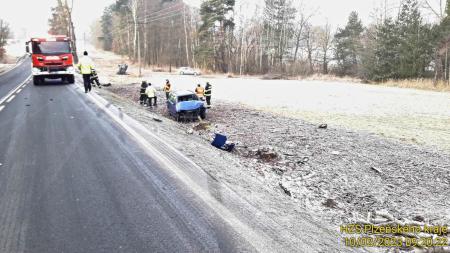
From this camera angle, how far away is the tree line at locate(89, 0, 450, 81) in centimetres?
4262

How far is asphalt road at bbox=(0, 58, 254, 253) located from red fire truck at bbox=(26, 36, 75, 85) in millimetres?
12585

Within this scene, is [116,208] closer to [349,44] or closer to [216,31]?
[216,31]

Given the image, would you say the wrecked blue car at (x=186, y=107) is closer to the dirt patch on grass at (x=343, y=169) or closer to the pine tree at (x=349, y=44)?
the dirt patch on grass at (x=343, y=169)

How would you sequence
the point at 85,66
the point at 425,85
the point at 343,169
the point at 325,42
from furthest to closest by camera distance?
the point at 325,42 → the point at 425,85 → the point at 85,66 → the point at 343,169

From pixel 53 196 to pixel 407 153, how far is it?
10541mm

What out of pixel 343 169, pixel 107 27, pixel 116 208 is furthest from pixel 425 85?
pixel 107 27

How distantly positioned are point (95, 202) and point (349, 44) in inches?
2287

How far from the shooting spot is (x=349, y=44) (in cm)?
5659

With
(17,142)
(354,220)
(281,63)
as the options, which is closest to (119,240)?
(354,220)

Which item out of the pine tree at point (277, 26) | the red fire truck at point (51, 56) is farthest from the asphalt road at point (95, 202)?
the pine tree at point (277, 26)

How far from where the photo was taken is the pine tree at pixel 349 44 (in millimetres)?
55969

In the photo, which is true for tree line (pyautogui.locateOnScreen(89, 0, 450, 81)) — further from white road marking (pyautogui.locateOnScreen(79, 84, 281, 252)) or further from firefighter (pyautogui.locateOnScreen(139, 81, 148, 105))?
white road marking (pyautogui.locateOnScreen(79, 84, 281, 252))

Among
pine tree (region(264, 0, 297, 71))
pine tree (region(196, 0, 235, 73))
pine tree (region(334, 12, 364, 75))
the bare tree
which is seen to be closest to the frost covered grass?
pine tree (region(334, 12, 364, 75))

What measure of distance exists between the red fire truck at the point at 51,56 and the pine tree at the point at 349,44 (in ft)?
150
